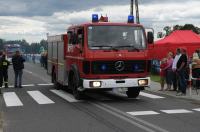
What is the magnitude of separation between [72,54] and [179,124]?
22.8ft

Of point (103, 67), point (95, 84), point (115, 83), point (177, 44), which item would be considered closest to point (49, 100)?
point (95, 84)

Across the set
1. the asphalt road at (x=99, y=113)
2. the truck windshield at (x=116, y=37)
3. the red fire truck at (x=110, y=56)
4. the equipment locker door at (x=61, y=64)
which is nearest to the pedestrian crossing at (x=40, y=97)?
the asphalt road at (x=99, y=113)

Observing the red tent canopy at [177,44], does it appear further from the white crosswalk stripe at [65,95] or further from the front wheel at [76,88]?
the front wheel at [76,88]

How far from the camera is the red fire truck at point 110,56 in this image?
608 inches

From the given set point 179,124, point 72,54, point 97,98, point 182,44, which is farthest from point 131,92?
point 182,44

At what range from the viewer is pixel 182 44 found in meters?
30.4

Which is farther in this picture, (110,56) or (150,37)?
(150,37)

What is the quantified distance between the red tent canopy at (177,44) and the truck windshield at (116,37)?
14.2m

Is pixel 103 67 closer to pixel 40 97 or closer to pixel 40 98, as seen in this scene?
pixel 40 98

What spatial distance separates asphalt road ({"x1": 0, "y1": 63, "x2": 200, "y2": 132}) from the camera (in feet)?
34.8

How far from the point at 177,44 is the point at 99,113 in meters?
18.0

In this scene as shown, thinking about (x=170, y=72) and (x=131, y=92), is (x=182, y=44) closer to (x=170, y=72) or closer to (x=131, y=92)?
(x=170, y=72)

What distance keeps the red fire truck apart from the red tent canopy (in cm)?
1416

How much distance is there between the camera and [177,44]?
3030 centimetres
